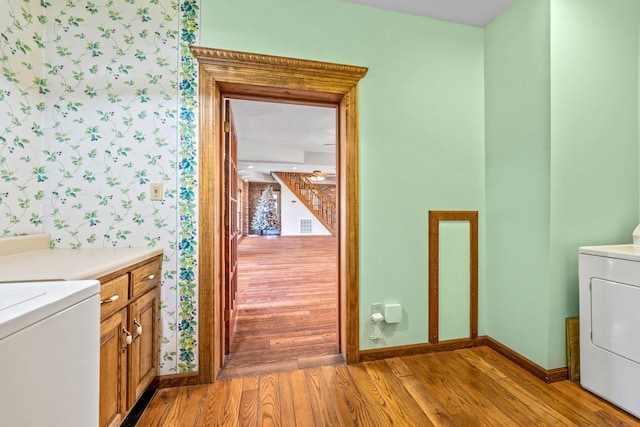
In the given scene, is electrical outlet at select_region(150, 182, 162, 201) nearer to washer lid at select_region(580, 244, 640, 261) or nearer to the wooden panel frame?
the wooden panel frame

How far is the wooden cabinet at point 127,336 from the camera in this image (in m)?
1.13

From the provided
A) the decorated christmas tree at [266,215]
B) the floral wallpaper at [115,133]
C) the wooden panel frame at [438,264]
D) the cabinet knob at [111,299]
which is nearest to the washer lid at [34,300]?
the cabinet knob at [111,299]

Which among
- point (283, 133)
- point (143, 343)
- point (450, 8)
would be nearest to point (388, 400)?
point (143, 343)

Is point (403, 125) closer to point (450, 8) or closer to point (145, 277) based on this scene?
point (450, 8)

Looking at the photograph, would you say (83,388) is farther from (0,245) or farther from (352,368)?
(352,368)

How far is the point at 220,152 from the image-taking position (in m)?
1.85

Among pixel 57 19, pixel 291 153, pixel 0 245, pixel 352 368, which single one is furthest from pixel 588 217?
pixel 291 153

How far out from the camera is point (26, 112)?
1460 mm

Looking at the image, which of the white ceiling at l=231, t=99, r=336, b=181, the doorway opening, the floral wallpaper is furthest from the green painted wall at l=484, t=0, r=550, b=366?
the floral wallpaper

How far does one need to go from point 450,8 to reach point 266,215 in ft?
31.8

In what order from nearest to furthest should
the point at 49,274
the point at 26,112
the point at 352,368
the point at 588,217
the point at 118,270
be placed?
1. the point at 49,274
2. the point at 118,270
3. the point at 26,112
4. the point at 588,217
5. the point at 352,368

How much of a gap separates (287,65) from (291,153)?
4653mm

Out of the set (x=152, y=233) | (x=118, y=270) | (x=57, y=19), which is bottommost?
(x=118, y=270)

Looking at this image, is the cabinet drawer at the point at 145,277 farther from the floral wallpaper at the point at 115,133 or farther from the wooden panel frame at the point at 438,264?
the wooden panel frame at the point at 438,264
